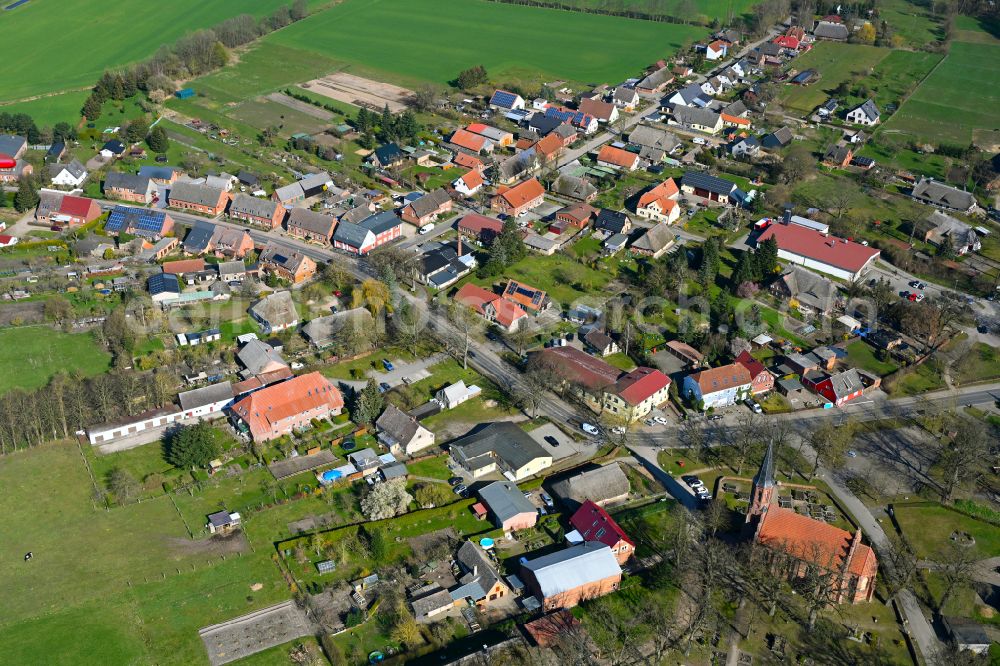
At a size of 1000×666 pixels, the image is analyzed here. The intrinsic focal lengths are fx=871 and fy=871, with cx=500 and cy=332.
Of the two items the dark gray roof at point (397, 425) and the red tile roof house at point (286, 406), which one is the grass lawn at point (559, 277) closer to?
the dark gray roof at point (397, 425)

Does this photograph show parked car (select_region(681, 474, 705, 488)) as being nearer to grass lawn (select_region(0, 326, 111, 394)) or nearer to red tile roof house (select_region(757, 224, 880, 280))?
red tile roof house (select_region(757, 224, 880, 280))

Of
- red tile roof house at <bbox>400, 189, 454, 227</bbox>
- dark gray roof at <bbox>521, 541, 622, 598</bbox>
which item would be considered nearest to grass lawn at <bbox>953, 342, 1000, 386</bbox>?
dark gray roof at <bbox>521, 541, 622, 598</bbox>

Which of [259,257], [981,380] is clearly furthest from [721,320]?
[259,257]

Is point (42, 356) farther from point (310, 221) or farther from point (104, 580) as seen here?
point (310, 221)

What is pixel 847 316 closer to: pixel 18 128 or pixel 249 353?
pixel 249 353

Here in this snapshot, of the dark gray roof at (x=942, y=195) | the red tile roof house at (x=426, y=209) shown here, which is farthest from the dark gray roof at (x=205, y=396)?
the dark gray roof at (x=942, y=195)

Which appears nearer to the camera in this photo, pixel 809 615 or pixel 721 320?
pixel 809 615

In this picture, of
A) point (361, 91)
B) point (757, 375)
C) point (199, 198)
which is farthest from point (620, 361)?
point (361, 91)
